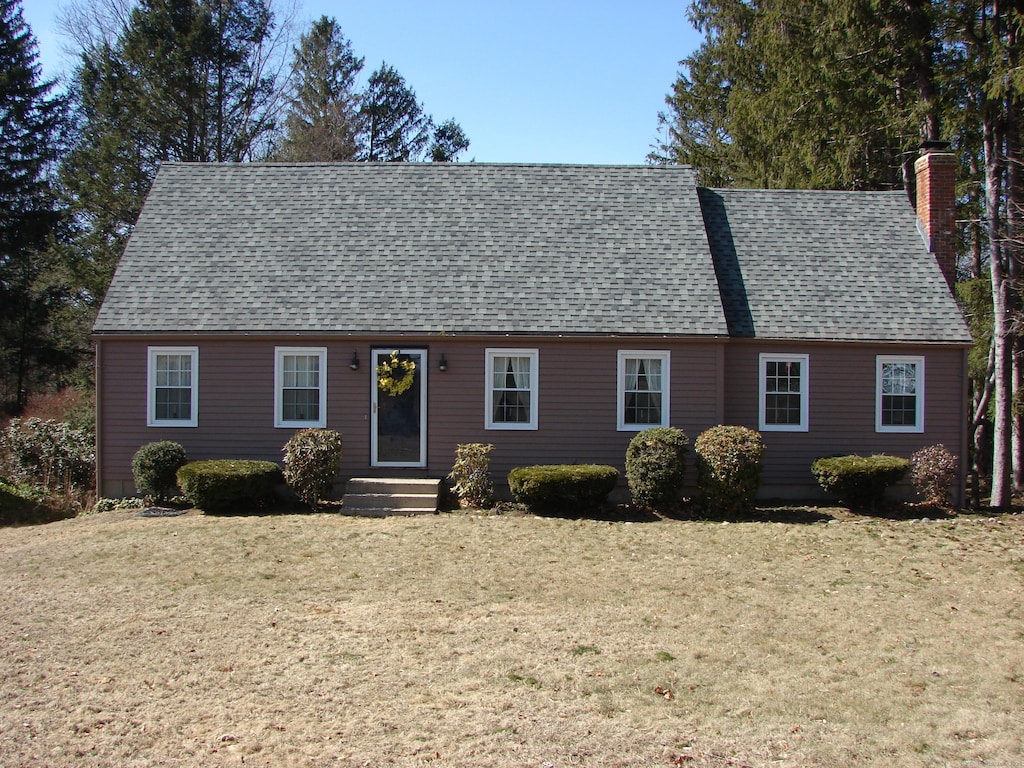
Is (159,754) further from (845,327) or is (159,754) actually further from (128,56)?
(128,56)

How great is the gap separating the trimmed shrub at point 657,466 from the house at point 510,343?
1081 millimetres

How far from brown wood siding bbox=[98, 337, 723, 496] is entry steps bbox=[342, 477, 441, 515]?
28.6 inches

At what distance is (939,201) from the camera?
17.2m

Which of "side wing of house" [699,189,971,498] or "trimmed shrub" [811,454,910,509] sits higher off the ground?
"side wing of house" [699,189,971,498]

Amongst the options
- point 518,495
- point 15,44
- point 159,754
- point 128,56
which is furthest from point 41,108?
point 159,754

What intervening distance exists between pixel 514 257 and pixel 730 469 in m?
5.62

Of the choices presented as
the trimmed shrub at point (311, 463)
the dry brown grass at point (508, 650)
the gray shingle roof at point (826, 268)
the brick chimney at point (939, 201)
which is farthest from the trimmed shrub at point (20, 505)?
the brick chimney at point (939, 201)

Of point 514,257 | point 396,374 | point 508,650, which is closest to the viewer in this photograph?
point 508,650

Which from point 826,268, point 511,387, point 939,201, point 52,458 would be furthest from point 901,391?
point 52,458

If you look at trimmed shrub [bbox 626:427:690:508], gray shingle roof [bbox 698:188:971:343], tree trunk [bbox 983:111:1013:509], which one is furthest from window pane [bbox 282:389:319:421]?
tree trunk [bbox 983:111:1013:509]

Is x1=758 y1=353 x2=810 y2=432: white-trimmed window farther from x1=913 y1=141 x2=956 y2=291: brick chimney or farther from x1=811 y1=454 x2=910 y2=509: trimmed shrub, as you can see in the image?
x1=913 y1=141 x2=956 y2=291: brick chimney

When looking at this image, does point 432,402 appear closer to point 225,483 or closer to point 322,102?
point 225,483

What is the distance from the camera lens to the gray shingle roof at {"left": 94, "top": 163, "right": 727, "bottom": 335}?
Answer: 15133mm

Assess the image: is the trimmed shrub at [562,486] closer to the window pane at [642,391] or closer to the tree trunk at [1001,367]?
the window pane at [642,391]
